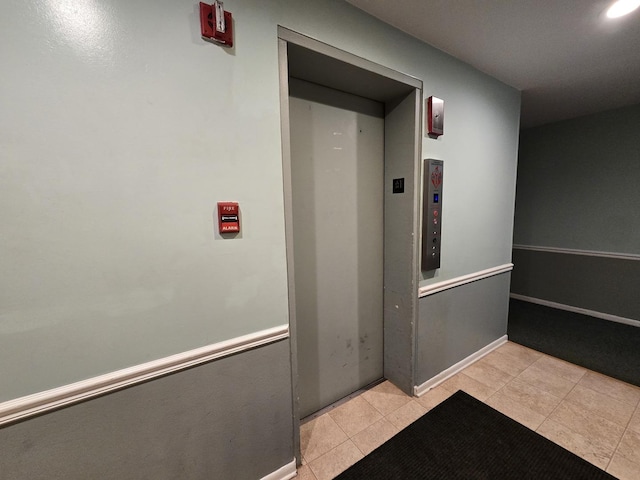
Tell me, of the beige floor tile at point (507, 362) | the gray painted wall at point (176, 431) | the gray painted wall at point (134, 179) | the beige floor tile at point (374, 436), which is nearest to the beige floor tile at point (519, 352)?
the beige floor tile at point (507, 362)

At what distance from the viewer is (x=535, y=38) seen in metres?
1.66

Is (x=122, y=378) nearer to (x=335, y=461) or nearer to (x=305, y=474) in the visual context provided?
(x=305, y=474)

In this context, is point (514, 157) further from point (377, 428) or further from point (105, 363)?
point (105, 363)

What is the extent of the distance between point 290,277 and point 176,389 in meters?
0.68

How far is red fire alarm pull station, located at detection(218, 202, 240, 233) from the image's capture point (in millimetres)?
1102

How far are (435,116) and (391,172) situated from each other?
1.52 ft

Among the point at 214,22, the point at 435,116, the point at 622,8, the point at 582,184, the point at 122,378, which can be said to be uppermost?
the point at 622,8

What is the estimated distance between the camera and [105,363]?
3.10 ft

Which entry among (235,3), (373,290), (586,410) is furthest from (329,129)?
(586,410)

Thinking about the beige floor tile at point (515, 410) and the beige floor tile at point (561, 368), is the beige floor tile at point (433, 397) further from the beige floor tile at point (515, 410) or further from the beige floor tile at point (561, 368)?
the beige floor tile at point (561, 368)

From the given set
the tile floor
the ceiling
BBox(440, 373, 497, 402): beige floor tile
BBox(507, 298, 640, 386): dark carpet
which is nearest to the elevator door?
the tile floor

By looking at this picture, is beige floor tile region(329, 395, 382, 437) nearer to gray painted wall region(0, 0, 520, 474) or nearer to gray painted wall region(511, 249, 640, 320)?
gray painted wall region(0, 0, 520, 474)

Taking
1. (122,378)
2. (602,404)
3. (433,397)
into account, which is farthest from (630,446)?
(122,378)

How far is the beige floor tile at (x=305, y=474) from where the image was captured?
141cm
